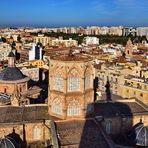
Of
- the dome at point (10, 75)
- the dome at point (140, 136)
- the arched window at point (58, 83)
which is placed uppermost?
the arched window at point (58, 83)

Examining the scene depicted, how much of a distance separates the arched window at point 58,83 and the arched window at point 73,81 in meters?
0.70

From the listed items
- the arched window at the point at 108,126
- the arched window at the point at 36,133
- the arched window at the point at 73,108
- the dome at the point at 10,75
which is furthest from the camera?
the dome at the point at 10,75

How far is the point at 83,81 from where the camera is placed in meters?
27.5

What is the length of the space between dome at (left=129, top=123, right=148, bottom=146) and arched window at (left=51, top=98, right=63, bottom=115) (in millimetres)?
6950

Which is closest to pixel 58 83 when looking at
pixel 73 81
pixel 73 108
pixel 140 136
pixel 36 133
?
pixel 73 81

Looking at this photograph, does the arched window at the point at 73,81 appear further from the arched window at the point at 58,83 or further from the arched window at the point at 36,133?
the arched window at the point at 36,133

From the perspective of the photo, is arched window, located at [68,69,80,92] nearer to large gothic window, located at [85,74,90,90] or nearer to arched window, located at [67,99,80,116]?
large gothic window, located at [85,74,90,90]

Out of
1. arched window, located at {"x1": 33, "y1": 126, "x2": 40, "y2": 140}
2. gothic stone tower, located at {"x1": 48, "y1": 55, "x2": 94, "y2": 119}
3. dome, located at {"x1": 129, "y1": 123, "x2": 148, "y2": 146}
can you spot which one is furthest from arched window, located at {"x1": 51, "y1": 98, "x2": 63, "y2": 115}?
dome, located at {"x1": 129, "y1": 123, "x2": 148, "y2": 146}

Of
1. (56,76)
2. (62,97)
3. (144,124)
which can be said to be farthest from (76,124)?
(144,124)

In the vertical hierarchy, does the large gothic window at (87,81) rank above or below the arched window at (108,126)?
above

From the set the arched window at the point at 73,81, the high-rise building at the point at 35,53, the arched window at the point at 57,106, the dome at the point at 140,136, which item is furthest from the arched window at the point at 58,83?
the high-rise building at the point at 35,53

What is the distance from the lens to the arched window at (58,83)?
2762cm

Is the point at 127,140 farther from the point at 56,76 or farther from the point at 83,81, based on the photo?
the point at 56,76

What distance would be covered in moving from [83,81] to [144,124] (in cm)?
829
